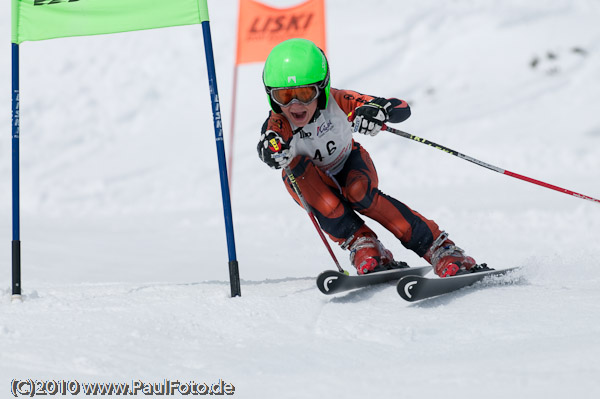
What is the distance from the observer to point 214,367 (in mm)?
2873

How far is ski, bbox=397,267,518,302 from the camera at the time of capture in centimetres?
359

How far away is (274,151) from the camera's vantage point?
4031 millimetres

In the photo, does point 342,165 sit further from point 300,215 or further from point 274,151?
point 300,215

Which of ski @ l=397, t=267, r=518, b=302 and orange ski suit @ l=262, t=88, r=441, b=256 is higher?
orange ski suit @ l=262, t=88, r=441, b=256

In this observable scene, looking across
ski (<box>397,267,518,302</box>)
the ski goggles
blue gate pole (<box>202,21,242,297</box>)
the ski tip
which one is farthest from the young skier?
the ski tip

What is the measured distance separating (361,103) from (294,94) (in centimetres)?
50

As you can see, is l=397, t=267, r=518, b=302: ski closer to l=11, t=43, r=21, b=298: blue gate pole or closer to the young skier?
the young skier

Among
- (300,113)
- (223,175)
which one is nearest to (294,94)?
(300,113)

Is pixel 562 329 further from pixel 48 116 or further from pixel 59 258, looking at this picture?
pixel 48 116

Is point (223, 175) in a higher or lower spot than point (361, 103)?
lower

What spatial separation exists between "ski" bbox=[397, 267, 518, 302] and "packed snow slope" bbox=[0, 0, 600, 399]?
0.08 meters

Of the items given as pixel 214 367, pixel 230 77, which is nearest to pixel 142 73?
pixel 230 77

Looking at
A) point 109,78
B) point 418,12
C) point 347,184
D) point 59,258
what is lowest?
point 59,258

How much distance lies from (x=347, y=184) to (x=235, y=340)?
5.02 ft
